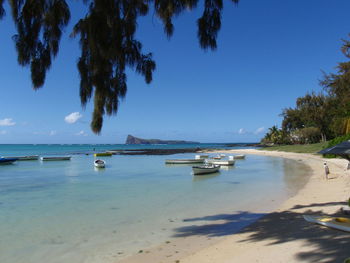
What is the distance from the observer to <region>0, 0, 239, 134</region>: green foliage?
11.3ft

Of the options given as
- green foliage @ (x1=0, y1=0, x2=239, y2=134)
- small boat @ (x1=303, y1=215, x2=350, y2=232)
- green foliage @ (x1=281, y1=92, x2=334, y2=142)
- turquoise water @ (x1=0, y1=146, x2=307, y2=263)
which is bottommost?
turquoise water @ (x1=0, y1=146, x2=307, y2=263)

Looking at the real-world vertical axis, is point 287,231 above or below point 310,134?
below

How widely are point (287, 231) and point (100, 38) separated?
6944mm

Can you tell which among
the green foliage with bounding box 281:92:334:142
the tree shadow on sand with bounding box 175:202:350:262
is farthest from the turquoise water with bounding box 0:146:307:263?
the green foliage with bounding box 281:92:334:142

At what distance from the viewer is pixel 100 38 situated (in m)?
3.49

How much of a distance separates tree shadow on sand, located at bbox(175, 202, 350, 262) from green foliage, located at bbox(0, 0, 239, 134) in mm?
4754

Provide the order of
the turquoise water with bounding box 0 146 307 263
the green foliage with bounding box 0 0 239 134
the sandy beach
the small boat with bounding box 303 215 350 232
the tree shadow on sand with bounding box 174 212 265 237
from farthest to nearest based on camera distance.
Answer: the tree shadow on sand with bounding box 174 212 265 237 → the turquoise water with bounding box 0 146 307 263 → the small boat with bounding box 303 215 350 232 → the sandy beach → the green foliage with bounding box 0 0 239 134

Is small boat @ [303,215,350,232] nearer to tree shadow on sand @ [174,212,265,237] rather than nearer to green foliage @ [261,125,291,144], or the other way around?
tree shadow on sand @ [174,212,265,237]

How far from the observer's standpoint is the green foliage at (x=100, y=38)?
3434 millimetres

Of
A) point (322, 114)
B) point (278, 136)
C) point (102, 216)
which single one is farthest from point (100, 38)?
point (278, 136)

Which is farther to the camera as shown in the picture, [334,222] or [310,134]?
[310,134]

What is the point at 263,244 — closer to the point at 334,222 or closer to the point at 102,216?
the point at 334,222

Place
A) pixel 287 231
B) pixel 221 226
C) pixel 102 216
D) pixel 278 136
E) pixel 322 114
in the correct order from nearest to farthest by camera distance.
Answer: pixel 287 231, pixel 221 226, pixel 102 216, pixel 322 114, pixel 278 136

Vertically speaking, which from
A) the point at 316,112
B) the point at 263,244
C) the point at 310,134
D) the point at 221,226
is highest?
the point at 316,112
